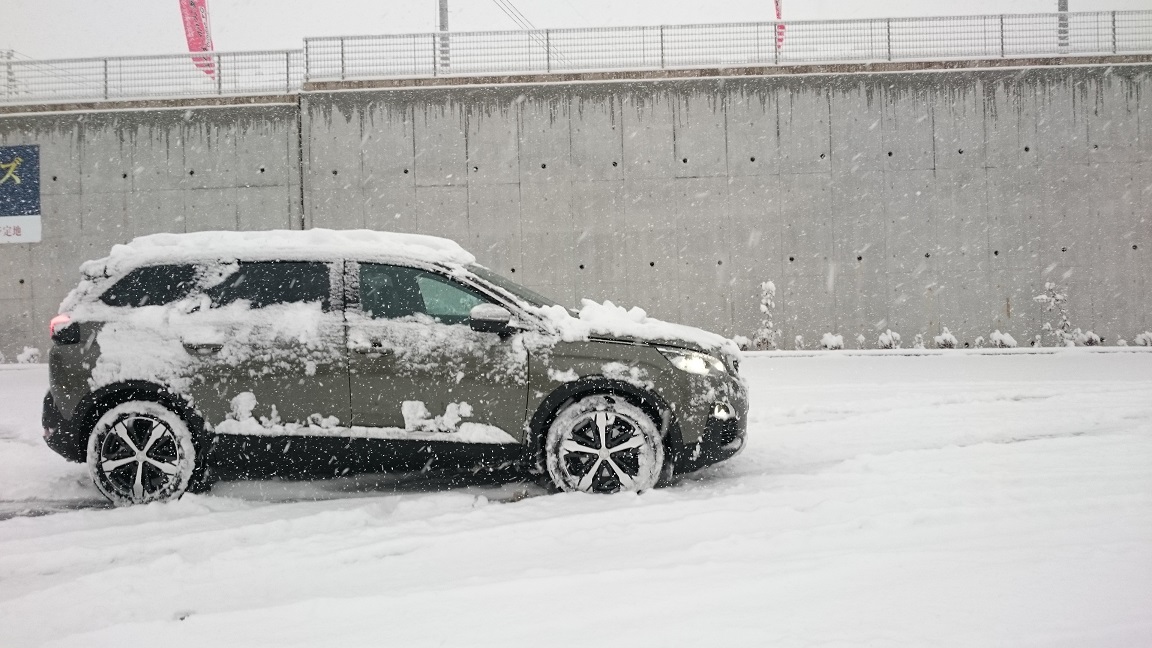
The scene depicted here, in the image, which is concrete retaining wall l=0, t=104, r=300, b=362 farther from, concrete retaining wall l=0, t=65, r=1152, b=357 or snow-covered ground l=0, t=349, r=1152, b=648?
snow-covered ground l=0, t=349, r=1152, b=648

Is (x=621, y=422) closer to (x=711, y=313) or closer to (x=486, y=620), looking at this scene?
(x=486, y=620)

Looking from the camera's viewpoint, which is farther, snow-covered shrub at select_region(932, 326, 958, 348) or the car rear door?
snow-covered shrub at select_region(932, 326, 958, 348)

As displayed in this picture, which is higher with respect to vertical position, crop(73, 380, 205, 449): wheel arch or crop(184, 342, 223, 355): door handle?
crop(184, 342, 223, 355): door handle

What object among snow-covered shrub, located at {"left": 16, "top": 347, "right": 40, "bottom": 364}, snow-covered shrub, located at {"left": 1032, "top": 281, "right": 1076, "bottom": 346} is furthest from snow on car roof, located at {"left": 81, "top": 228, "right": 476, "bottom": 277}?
snow-covered shrub, located at {"left": 1032, "top": 281, "right": 1076, "bottom": 346}

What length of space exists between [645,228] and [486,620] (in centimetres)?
1181

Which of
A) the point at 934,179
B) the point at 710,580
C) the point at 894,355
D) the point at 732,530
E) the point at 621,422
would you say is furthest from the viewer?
the point at 934,179

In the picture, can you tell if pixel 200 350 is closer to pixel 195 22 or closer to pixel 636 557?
pixel 636 557

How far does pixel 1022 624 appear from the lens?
282 centimetres

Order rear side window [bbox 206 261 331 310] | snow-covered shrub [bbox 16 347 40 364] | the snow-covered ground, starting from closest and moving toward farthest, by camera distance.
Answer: the snow-covered ground
rear side window [bbox 206 261 331 310]
snow-covered shrub [bbox 16 347 40 364]

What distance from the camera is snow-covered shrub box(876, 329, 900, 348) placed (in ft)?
46.1

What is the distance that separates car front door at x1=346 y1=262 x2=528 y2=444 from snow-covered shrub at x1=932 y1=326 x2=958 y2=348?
1158 cm

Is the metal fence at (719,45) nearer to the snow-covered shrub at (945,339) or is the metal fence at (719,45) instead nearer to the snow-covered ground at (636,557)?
the snow-covered shrub at (945,339)

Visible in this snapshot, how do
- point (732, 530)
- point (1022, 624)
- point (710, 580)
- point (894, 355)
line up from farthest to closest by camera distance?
point (894, 355) → point (732, 530) → point (710, 580) → point (1022, 624)

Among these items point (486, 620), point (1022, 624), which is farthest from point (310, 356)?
point (1022, 624)
